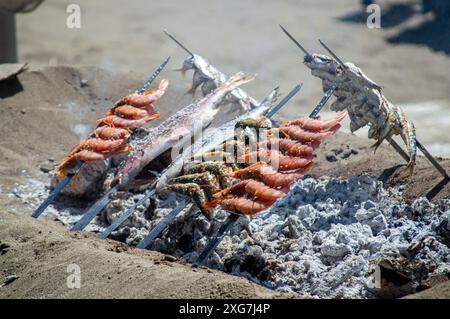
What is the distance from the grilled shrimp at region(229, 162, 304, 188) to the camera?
568 centimetres

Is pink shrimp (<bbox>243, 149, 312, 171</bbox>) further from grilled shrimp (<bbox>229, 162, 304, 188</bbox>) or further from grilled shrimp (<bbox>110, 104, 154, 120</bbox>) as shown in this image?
grilled shrimp (<bbox>110, 104, 154, 120</bbox>)

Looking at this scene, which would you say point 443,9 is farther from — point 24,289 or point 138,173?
point 24,289

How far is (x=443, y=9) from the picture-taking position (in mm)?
12977

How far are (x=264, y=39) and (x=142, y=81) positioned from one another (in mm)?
4924

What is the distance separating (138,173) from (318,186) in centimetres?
158

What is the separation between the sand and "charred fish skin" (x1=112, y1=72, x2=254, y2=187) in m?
0.76

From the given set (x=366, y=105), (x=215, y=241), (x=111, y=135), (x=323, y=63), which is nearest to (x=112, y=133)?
(x=111, y=135)

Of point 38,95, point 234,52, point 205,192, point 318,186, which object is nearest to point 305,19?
point 234,52

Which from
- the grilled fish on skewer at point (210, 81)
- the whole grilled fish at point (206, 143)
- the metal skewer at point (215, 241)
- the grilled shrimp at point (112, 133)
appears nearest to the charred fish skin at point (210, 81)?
the grilled fish on skewer at point (210, 81)

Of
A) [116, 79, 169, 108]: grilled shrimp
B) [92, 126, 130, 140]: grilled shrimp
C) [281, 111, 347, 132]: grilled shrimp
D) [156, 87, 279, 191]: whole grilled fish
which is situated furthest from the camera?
[116, 79, 169, 108]: grilled shrimp

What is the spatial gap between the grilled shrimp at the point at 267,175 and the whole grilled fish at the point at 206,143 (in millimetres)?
688

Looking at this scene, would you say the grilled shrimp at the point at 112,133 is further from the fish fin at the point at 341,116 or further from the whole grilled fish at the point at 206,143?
the fish fin at the point at 341,116

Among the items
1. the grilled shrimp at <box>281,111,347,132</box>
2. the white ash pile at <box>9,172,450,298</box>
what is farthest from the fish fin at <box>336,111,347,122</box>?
the white ash pile at <box>9,172,450,298</box>

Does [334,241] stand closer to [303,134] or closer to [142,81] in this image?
[303,134]
